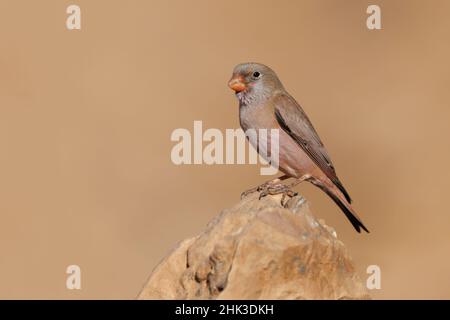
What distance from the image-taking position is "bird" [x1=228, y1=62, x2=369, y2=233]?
8.63 meters

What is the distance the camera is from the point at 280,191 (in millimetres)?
7414

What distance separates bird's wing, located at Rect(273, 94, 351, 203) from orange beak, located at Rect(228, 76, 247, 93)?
348 mm

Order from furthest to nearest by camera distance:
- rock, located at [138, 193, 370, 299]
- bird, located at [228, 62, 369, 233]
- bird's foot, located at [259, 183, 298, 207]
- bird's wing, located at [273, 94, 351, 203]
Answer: bird's wing, located at [273, 94, 351, 203]
bird, located at [228, 62, 369, 233]
bird's foot, located at [259, 183, 298, 207]
rock, located at [138, 193, 370, 299]

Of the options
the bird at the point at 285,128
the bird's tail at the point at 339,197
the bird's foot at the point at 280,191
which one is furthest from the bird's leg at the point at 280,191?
the bird's tail at the point at 339,197

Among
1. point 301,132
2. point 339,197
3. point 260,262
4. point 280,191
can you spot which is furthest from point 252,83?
point 260,262

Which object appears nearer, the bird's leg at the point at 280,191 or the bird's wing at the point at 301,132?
the bird's leg at the point at 280,191

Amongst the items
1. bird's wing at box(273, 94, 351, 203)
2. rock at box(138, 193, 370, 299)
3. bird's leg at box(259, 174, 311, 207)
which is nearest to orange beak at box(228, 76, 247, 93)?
bird's wing at box(273, 94, 351, 203)

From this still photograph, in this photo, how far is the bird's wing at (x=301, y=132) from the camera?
876 cm

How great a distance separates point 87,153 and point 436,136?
18.1 ft

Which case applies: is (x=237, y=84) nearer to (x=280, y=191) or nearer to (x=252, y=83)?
(x=252, y=83)

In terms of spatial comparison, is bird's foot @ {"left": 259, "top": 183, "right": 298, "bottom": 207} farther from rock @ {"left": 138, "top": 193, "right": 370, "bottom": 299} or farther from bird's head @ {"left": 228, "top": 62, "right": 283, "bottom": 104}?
bird's head @ {"left": 228, "top": 62, "right": 283, "bottom": 104}

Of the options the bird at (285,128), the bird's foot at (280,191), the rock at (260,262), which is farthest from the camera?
the bird at (285,128)

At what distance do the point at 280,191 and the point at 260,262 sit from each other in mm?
1479

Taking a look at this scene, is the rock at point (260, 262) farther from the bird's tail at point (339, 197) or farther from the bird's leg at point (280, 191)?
the bird's tail at point (339, 197)
